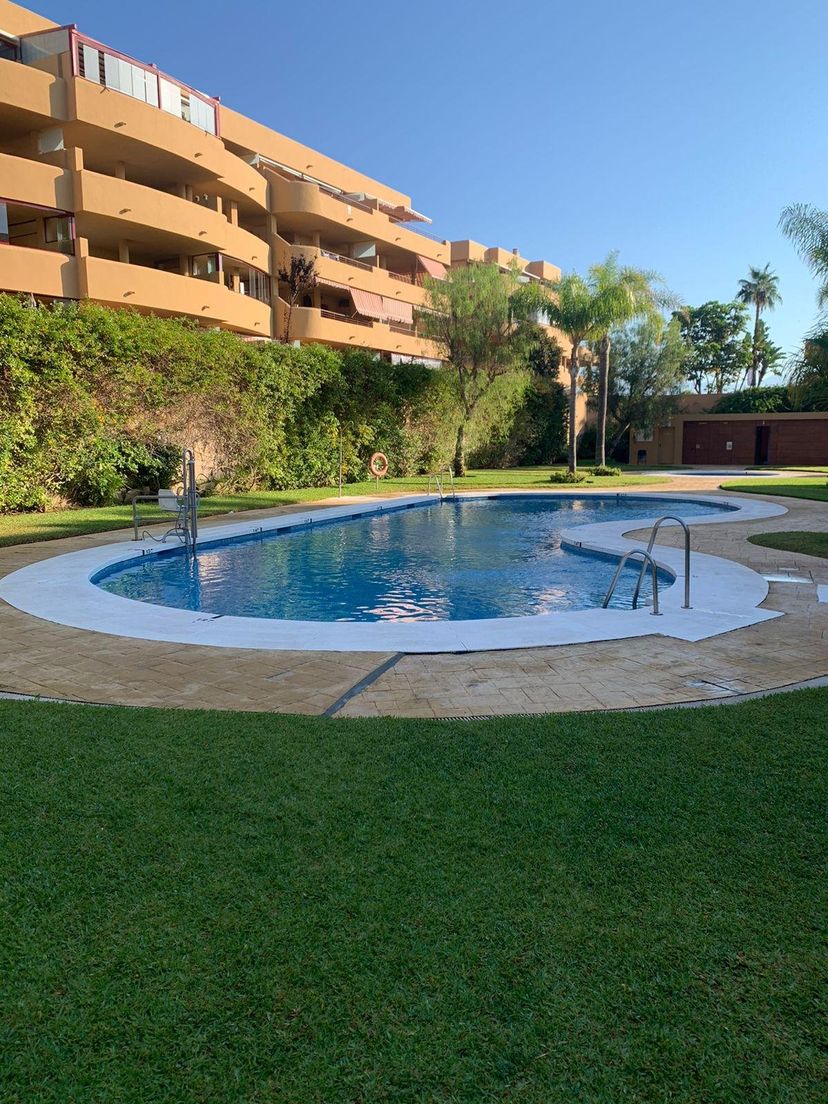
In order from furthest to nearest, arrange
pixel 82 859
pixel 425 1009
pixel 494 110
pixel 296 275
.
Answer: pixel 296 275 → pixel 494 110 → pixel 82 859 → pixel 425 1009

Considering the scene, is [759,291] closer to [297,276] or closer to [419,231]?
[419,231]

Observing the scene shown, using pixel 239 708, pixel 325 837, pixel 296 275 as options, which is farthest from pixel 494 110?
pixel 325 837

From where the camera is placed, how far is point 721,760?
3.86 m

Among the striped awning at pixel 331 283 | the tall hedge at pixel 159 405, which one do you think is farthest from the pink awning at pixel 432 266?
the tall hedge at pixel 159 405

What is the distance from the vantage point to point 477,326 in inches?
1171

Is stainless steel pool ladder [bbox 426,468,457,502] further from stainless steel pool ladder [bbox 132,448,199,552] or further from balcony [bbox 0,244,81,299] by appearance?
balcony [bbox 0,244,81,299]

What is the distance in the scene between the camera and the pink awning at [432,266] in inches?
1777

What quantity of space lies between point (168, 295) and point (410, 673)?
25095 millimetres

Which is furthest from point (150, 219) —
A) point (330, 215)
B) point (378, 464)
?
point (330, 215)

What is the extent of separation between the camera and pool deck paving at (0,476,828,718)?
16.0 feet

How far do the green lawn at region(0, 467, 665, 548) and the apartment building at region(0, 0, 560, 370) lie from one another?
665 cm

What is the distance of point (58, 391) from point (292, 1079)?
55.7ft

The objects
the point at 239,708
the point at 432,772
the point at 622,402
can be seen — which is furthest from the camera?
the point at 622,402

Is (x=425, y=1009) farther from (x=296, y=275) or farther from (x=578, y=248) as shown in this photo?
(x=296, y=275)
